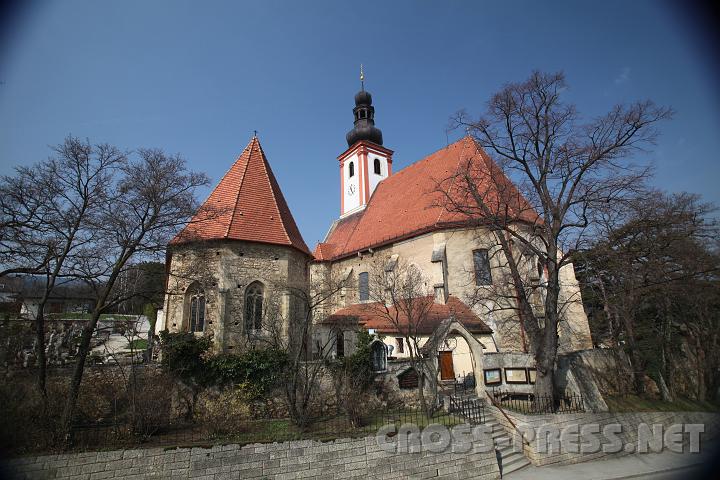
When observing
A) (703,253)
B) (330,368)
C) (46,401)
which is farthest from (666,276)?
(46,401)

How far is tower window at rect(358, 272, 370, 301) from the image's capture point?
20966 millimetres

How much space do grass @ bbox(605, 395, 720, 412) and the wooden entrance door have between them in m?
5.19

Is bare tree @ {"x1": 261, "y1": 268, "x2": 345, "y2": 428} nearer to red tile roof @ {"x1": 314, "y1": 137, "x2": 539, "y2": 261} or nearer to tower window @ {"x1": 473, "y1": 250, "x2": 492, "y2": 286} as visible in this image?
red tile roof @ {"x1": 314, "y1": 137, "x2": 539, "y2": 261}

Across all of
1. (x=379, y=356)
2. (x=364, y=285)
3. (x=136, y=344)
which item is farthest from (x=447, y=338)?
(x=136, y=344)

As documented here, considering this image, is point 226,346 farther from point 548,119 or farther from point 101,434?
point 548,119

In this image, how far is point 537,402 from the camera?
1121 centimetres

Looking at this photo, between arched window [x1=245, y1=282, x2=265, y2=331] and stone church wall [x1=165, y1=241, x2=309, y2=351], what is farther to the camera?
arched window [x1=245, y1=282, x2=265, y2=331]

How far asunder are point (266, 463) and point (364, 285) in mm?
13611

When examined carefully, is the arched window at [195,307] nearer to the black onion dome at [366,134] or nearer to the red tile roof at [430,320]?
the red tile roof at [430,320]

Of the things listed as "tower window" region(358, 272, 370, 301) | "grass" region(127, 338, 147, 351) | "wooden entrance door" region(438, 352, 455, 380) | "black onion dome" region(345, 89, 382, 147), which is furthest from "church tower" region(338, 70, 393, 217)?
"grass" region(127, 338, 147, 351)

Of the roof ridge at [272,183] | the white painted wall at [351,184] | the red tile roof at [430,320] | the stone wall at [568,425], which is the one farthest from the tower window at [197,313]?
the white painted wall at [351,184]

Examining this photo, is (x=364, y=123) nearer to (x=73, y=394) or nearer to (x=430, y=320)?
(x=430, y=320)

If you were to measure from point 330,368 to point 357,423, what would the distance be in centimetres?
235

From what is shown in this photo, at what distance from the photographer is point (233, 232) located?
607 inches
